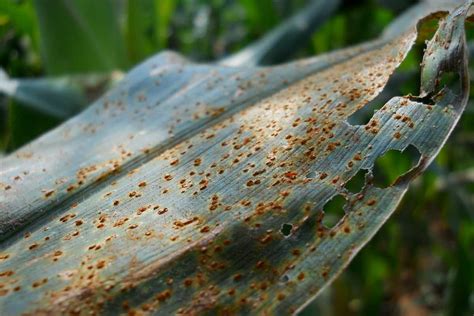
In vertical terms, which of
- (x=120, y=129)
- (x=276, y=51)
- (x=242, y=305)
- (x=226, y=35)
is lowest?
(x=242, y=305)

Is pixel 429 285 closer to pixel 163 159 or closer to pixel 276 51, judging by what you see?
pixel 276 51

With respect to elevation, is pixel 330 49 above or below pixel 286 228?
above

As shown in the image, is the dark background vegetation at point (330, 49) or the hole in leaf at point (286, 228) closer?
the hole in leaf at point (286, 228)

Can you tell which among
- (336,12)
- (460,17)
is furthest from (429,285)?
(460,17)

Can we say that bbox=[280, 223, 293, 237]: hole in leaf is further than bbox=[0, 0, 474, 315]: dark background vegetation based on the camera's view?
No

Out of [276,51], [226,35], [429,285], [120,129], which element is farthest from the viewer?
[226,35]

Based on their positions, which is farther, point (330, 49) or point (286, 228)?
point (330, 49)

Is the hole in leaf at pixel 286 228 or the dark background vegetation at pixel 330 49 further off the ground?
the dark background vegetation at pixel 330 49

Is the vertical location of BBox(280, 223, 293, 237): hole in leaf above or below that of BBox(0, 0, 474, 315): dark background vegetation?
below
